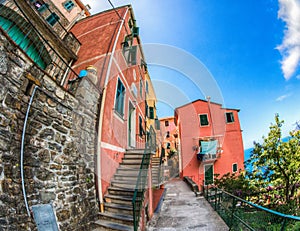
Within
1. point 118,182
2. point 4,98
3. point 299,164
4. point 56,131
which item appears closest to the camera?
point 4,98

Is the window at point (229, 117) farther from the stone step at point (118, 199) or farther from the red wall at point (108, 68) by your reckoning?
the stone step at point (118, 199)

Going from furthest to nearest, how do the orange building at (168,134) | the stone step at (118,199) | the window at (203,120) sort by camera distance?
the orange building at (168,134)
the window at (203,120)
the stone step at (118,199)

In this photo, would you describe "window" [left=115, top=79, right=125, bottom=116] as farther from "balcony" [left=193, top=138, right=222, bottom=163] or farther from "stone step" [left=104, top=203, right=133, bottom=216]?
"balcony" [left=193, top=138, right=222, bottom=163]

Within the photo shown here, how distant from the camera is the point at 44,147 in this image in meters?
2.80

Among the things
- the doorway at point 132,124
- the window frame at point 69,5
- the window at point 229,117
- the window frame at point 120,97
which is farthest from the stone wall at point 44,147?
the window at point 229,117

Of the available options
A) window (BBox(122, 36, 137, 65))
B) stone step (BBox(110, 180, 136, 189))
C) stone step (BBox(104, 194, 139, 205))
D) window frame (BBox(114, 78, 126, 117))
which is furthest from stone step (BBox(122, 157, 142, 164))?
window (BBox(122, 36, 137, 65))

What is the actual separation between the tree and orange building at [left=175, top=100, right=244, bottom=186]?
6313 millimetres

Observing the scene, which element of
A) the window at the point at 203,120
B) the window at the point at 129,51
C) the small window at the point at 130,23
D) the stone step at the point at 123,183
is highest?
the small window at the point at 130,23

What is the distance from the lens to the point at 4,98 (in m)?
2.11

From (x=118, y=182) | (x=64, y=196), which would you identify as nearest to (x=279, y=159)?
(x=118, y=182)

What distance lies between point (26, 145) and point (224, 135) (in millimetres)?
15873

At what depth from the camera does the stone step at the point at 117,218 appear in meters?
3.50

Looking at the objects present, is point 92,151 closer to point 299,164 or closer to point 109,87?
point 109,87

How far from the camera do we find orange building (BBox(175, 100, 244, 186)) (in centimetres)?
1415
